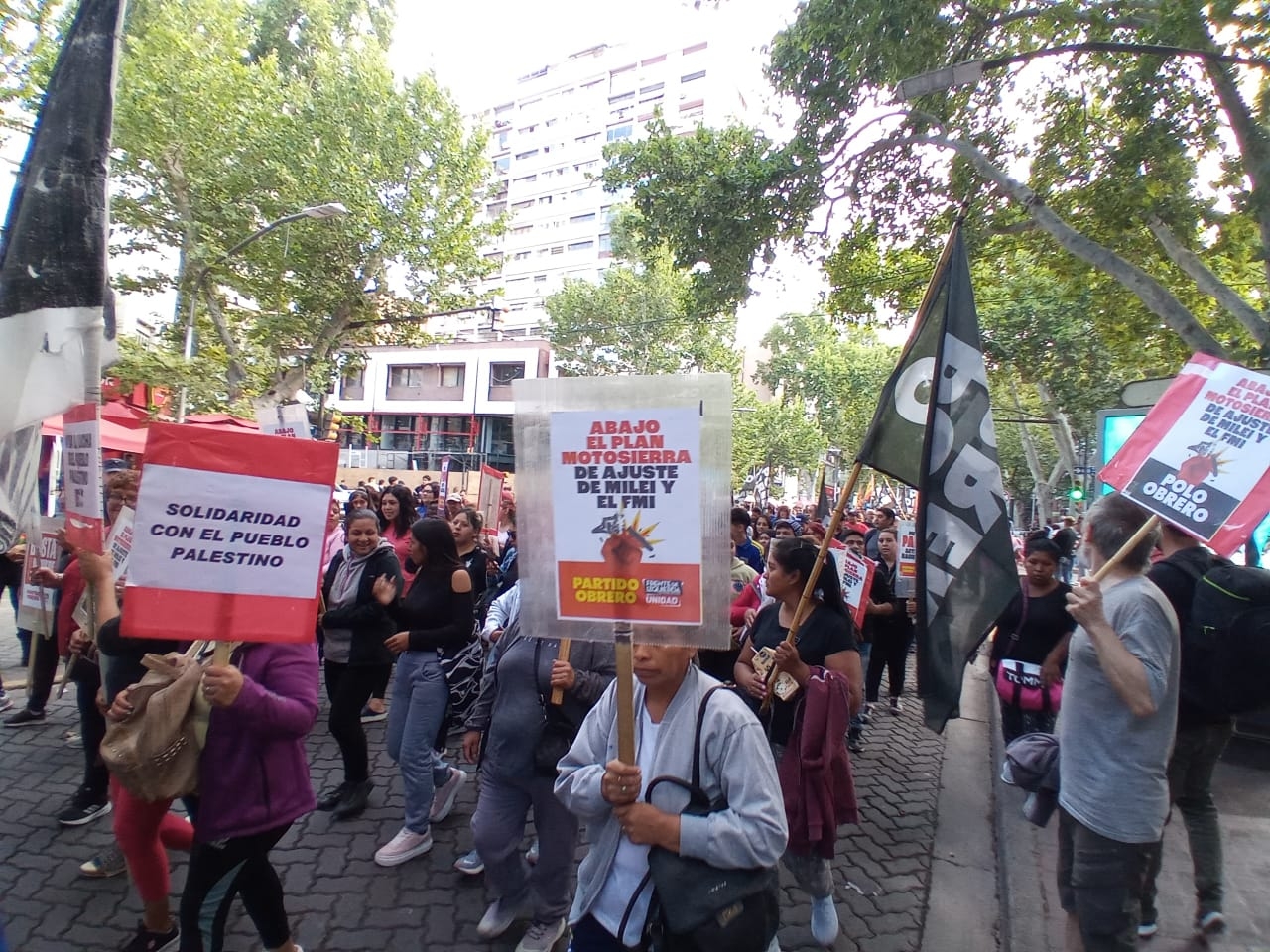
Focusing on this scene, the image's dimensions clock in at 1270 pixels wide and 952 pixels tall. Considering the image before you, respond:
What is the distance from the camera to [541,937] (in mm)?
3168

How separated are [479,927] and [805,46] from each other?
338 inches

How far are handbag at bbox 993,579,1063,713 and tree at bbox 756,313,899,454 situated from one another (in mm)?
35236

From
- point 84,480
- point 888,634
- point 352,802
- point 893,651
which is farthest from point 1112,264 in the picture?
point 84,480

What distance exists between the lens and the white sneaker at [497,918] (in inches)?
128

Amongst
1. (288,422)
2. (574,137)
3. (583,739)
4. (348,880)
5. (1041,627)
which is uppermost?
(574,137)

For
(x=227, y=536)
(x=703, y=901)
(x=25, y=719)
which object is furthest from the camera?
(x=25, y=719)

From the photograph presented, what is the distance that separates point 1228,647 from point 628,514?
10.2 feet

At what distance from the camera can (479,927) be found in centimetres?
326

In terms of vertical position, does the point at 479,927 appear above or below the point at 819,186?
below

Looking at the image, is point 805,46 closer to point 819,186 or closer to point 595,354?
point 819,186

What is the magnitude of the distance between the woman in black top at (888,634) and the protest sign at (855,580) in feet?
3.63

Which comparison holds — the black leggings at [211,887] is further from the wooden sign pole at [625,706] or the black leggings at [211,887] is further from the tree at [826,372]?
the tree at [826,372]

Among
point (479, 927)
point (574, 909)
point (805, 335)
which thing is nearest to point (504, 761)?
point (479, 927)

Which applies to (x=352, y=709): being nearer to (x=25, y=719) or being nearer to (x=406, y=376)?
(x=25, y=719)
